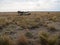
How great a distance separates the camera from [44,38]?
1346cm

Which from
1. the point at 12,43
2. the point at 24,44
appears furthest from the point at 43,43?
the point at 12,43

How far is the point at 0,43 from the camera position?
12.5 meters

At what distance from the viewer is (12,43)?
12.5 meters

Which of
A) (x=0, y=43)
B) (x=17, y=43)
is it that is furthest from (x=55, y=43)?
(x=0, y=43)

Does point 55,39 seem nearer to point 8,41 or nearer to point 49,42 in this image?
point 49,42

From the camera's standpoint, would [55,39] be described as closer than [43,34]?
Yes

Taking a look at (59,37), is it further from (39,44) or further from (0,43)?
(0,43)

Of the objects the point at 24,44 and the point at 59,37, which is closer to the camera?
the point at 24,44

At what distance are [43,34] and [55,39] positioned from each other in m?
1.54

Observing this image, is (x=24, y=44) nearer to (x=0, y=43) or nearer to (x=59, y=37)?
(x=0, y=43)

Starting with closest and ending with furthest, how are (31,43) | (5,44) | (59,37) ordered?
(5,44) < (31,43) < (59,37)

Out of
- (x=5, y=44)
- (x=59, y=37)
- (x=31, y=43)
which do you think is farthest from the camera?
(x=59, y=37)

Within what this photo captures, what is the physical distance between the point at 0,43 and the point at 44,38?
3173 mm

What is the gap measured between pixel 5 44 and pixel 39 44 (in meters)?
2.34
